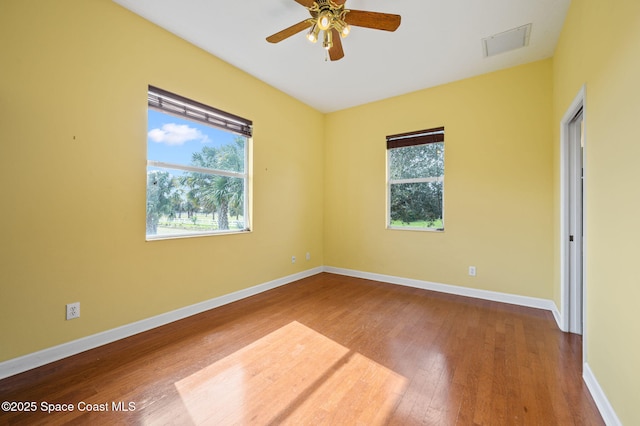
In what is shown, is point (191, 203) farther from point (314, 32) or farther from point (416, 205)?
point (416, 205)

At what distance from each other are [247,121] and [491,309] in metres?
3.83

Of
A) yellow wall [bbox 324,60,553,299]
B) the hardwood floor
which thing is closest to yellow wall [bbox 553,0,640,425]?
the hardwood floor

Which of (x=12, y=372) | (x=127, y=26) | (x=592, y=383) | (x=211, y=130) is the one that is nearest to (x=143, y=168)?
(x=211, y=130)

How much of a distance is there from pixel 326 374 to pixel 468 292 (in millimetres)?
2576

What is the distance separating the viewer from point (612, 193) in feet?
4.86

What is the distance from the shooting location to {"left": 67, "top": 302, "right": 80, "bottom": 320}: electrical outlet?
81.5 inches

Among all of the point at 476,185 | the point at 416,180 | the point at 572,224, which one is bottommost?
the point at 572,224

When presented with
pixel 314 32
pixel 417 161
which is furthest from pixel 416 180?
pixel 314 32

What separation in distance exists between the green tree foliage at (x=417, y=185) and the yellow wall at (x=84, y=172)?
267cm

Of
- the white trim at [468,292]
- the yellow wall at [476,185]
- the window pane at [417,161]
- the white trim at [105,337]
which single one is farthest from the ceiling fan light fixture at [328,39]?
the white trim at [468,292]

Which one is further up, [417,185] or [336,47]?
[336,47]

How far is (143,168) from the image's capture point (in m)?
2.50

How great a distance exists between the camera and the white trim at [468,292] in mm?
3084

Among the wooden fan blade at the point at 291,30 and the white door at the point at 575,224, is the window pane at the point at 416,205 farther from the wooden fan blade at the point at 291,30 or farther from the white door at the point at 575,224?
the wooden fan blade at the point at 291,30
